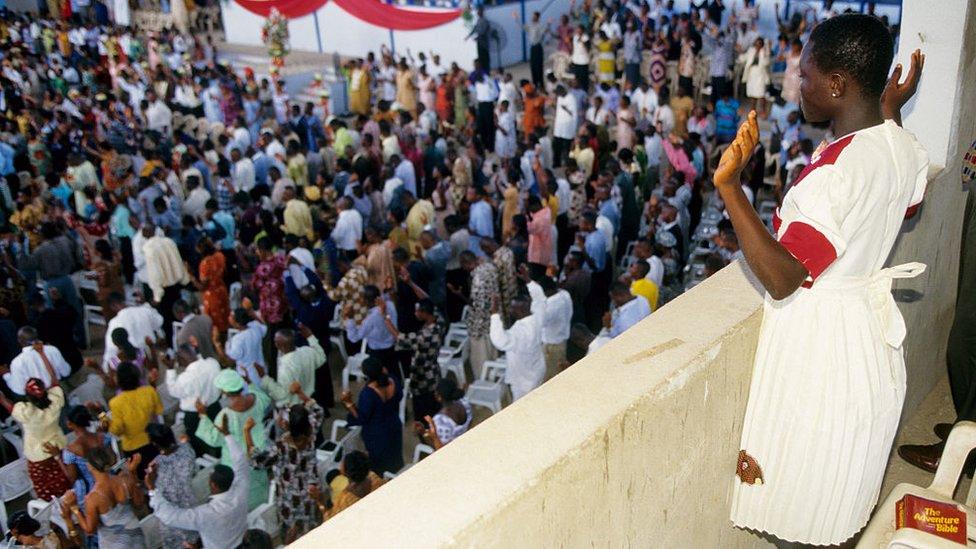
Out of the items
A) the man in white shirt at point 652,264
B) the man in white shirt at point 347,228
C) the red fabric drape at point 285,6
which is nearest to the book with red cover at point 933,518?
the man in white shirt at point 652,264

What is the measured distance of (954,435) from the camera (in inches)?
88.9

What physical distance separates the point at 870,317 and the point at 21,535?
13.9ft

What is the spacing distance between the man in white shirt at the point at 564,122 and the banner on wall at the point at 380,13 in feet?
19.8

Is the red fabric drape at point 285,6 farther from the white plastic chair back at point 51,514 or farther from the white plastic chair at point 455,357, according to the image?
the white plastic chair back at point 51,514

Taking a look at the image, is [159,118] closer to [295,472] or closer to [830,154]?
[295,472]

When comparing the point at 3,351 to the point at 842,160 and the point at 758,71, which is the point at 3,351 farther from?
the point at 758,71

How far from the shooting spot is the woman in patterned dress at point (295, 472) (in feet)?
15.0

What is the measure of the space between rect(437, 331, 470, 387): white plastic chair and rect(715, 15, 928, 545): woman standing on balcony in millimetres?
4275

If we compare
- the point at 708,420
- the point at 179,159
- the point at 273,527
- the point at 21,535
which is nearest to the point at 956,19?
the point at 708,420

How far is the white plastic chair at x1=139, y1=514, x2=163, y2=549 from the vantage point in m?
4.79

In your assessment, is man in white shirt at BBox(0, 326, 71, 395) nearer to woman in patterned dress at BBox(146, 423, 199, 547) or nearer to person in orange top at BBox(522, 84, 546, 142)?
woman in patterned dress at BBox(146, 423, 199, 547)

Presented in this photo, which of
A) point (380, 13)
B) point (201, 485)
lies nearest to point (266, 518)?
point (201, 485)

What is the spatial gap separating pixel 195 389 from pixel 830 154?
15.5 feet

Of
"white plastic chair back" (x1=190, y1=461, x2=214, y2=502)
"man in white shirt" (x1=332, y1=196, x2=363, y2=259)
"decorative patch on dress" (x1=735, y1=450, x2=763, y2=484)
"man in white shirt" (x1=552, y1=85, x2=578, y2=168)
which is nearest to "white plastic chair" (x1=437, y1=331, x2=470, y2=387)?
"man in white shirt" (x1=332, y1=196, x2=363, y2=259)
